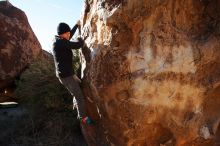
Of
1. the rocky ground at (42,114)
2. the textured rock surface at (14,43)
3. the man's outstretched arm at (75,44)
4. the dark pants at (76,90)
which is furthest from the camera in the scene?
the textured rock surface at (14,43)

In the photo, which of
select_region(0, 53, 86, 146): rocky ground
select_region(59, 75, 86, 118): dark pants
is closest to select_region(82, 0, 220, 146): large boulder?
select_region(59, 75, 86, 118): dark pants

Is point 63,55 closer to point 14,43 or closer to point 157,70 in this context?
point 157,70

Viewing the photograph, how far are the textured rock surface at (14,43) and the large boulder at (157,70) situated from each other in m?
5.68

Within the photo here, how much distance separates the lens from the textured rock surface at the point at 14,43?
37.9ft

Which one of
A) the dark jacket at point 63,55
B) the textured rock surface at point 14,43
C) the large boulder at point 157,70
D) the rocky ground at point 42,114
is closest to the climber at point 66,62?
the dark jacket at point 63,55

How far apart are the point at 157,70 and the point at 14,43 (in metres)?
6.79

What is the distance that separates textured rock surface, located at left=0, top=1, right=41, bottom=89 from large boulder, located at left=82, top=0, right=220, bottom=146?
568cm

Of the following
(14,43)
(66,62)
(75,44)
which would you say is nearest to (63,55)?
(66,62)

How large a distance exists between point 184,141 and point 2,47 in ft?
23.0

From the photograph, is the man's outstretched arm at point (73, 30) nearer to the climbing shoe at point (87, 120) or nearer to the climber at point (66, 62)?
the climber at point (66, 62)

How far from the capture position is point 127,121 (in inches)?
250

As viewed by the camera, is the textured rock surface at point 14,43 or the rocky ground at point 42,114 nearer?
the rocky ground at point 42,114

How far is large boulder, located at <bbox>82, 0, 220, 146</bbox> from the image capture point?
6184mm

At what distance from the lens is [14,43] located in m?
11.9
